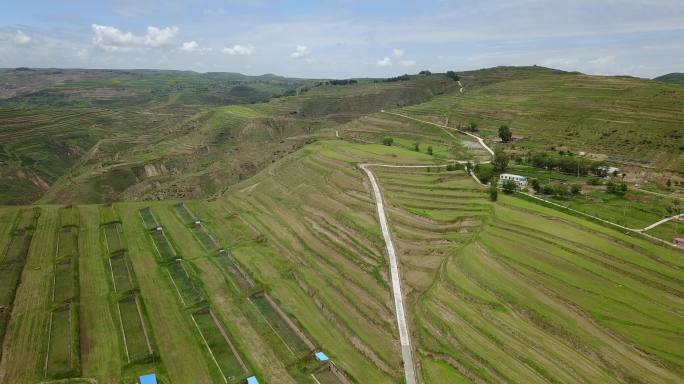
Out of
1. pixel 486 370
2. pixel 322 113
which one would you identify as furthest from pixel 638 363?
pixel 322 113

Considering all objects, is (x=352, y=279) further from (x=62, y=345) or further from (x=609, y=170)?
(x=609, y=170)

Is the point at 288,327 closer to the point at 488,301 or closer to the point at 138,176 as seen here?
the point at 488,301

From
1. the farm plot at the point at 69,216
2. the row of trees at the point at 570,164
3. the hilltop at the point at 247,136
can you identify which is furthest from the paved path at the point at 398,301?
the hilltop at the point at 247,136

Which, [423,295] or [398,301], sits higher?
[423,295]

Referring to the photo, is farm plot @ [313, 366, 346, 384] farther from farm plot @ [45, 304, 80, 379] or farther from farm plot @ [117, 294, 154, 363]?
farm plot @ [45, 304, 80, 379]

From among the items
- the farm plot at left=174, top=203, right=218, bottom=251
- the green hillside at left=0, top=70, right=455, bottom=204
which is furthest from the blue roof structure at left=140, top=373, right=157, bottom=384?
the green hillside at left=0, top=70, right=455, bottom=204

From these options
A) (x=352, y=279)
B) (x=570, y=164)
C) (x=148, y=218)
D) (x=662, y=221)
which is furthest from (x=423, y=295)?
(x=148, y=218)
